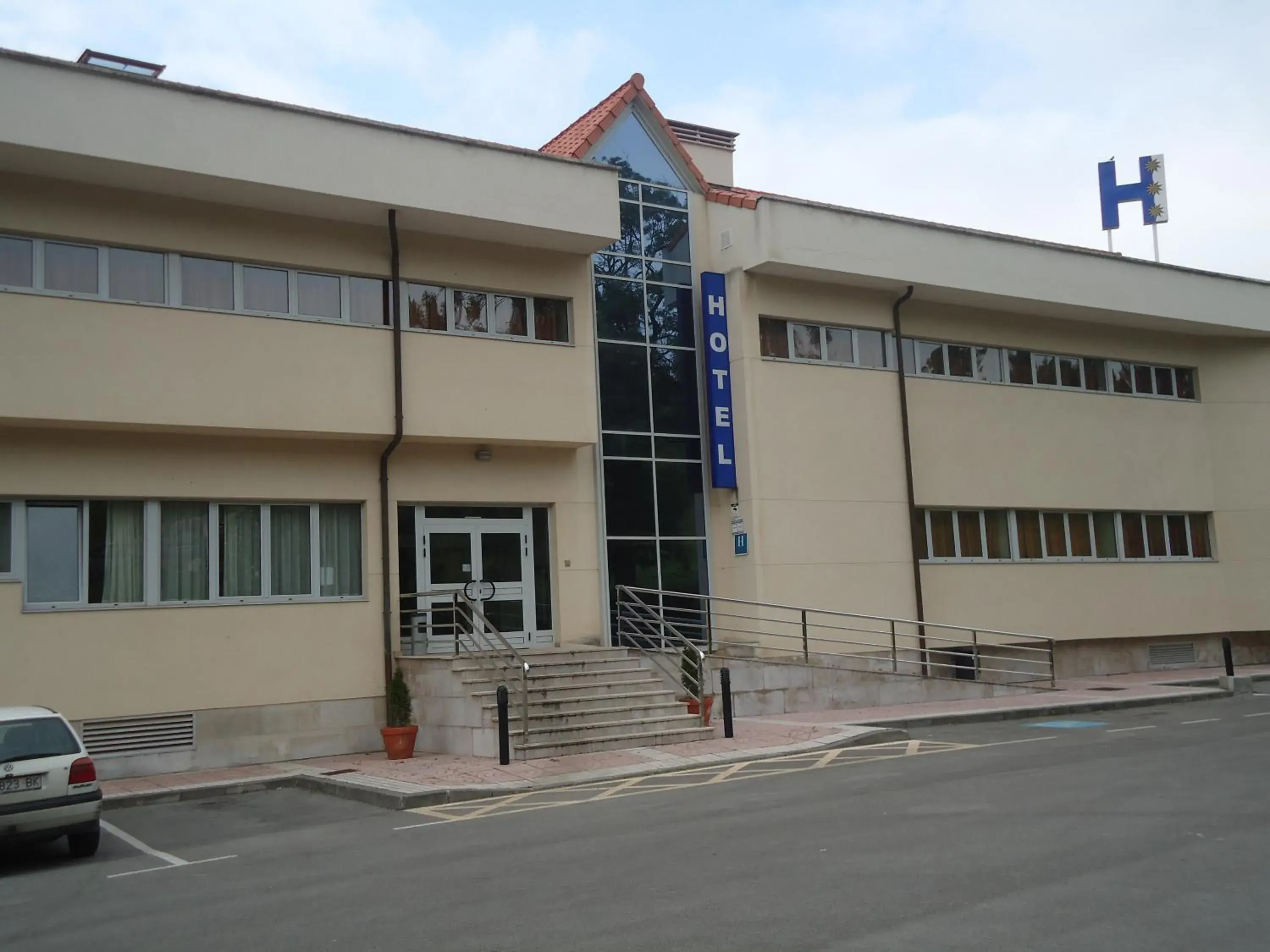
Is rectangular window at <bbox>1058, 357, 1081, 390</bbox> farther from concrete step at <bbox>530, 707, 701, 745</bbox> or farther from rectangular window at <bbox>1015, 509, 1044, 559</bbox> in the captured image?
concrete step at <bbox>530, 707, 701, 745</bbox>

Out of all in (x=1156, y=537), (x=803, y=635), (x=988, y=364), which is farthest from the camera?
(x=1156, y=537)

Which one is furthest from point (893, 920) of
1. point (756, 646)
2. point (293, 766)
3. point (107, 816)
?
point (756, 646)

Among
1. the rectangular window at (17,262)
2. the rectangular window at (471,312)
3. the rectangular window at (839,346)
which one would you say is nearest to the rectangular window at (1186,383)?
the rectangular window at (839,346)

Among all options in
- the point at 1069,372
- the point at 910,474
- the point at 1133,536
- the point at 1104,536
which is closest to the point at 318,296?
the point at 910,474

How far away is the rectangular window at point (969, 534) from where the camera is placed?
82.6 ft

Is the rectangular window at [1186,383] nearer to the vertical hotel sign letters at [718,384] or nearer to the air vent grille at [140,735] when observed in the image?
the vertical hotel sign letters at [718,384]

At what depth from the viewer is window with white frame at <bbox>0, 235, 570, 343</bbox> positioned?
636 inches

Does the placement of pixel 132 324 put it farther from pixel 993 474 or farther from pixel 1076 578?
pixel 1076 578

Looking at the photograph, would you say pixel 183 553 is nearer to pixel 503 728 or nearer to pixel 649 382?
pixel 503 728

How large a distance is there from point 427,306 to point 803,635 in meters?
8.79

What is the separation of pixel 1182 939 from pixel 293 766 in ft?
42.8

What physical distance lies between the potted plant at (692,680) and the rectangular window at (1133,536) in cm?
1411

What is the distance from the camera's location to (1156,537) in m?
28.5

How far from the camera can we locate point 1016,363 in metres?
26.7
